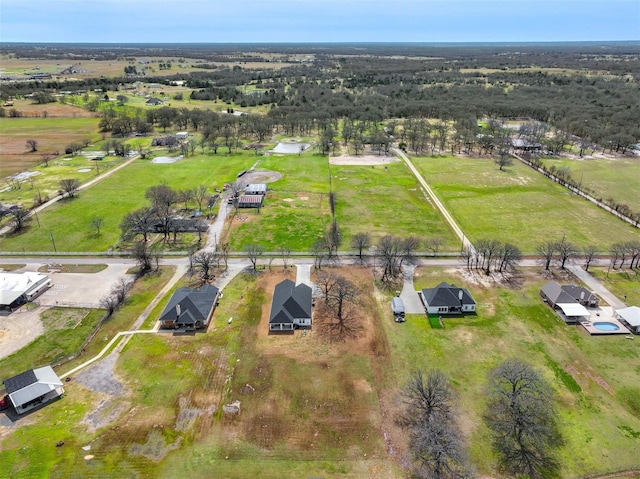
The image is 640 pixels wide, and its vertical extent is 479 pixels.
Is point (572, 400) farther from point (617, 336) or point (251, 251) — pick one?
point (251, 251)

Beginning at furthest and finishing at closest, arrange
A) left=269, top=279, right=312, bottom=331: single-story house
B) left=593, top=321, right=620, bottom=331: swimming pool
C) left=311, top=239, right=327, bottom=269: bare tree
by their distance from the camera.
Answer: left=311, top=239, right=327, bottom=269: bare tree
left=593, top=321, right=620, bottom=331: swimming pool
left=269, top=279, right=312, bottom=331: single-story house

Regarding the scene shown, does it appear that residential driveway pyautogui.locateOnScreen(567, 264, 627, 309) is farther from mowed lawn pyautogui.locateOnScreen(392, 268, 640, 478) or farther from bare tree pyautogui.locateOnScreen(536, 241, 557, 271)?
mowed lawn pyautogui.locateOnScreen(392, 268, 640, 478)

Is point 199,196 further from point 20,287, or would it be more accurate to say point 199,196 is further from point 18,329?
point 18,329

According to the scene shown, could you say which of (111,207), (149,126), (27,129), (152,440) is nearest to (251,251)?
(152,440)

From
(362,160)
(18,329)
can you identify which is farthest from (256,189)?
(18,329)

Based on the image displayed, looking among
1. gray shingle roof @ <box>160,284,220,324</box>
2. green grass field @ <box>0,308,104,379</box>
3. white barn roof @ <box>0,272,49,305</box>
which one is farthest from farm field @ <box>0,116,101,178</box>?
gray shingle roof @ <box>160,284,220,324</box>

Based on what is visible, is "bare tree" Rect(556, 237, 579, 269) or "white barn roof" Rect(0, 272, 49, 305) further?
"bare tree" Rect(556, 237, 579, 269)

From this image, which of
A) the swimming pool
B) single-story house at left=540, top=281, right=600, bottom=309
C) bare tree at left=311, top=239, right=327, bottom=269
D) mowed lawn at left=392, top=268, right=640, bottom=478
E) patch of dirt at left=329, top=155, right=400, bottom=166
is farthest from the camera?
patch of dirt at left=329, top=155, right=400, bottom=166
